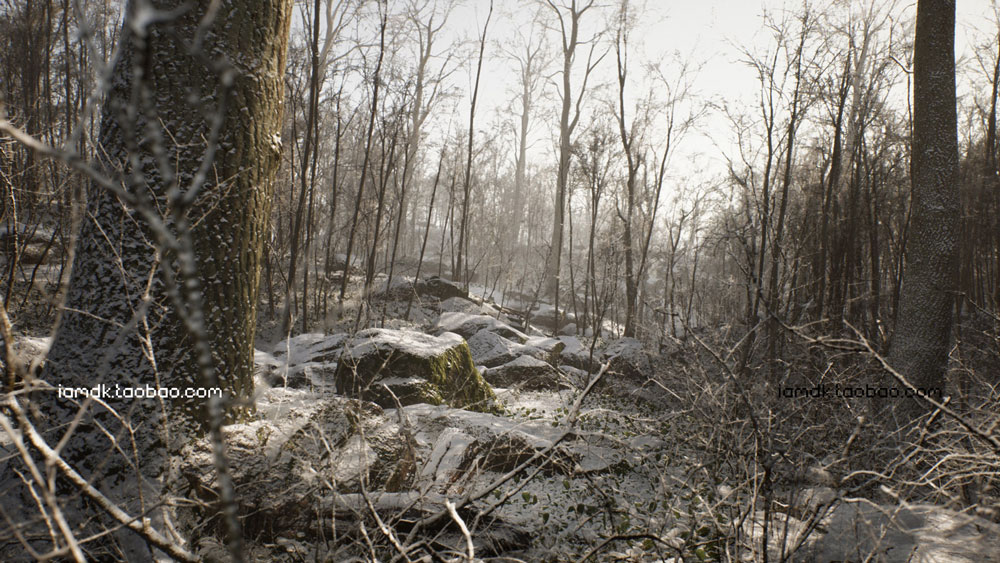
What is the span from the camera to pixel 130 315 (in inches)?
97.1

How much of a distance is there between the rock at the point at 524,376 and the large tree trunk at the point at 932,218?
4.13 metres

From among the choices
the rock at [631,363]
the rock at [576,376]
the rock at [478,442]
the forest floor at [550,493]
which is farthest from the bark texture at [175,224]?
the rock at [631,363]

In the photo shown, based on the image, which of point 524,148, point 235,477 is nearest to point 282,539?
point 235,477

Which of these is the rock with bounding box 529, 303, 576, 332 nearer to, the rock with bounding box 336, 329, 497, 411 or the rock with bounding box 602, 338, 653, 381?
the rock with bounding box 602, 338, 653, 381

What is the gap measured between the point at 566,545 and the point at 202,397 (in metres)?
2.30

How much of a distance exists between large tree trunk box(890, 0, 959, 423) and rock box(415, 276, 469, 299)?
10824 mm

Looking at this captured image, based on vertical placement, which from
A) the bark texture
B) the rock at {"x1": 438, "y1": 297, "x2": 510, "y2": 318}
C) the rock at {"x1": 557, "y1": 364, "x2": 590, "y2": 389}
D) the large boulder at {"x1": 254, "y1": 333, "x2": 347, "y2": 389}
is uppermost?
the bark texture

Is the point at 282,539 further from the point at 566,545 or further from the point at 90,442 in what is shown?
the point at 566,545

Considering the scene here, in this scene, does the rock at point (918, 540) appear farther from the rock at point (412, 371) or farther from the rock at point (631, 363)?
the rock at point (631, 363)

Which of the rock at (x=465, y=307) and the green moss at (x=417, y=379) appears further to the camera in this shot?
the rock at (x=465, y=307)

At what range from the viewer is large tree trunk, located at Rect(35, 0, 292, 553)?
7.80 ft

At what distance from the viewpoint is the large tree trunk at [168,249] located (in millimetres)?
2377

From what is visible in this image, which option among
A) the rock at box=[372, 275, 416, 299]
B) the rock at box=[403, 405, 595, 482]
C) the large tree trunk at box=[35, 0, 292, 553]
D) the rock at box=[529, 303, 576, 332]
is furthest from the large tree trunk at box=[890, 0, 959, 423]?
the rock at box=[529, 303, 576, 332]

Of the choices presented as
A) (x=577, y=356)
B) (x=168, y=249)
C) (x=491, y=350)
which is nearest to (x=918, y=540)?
(x=168, y=249)
